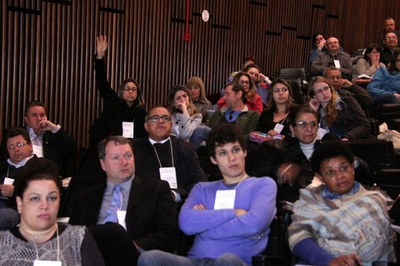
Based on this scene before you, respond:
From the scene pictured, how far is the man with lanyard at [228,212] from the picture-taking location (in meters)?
3.46

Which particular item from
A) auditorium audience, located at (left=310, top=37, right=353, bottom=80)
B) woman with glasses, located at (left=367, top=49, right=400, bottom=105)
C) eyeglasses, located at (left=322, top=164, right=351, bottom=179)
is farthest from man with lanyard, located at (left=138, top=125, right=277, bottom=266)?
auditorium audience, located at (left=310, top=37, right=353, bottom=80)

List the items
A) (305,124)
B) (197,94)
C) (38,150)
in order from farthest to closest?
1. (197,94)
2. (38,150)
3. (305,124)

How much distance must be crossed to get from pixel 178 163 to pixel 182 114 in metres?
1.35

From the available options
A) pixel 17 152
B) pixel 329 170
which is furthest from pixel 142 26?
pixel 329 170

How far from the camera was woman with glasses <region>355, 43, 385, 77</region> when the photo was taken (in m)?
9.18

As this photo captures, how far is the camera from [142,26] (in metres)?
8.35

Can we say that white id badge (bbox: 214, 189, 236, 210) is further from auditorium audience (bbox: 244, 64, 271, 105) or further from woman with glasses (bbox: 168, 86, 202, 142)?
auditorium audience (bbox: 244, 64, 271, 105)

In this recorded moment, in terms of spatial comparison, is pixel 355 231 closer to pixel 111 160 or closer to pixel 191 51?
pixel 111 160

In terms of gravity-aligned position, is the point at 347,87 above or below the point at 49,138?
above

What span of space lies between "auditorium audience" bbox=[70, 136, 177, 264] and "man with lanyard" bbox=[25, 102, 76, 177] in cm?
185

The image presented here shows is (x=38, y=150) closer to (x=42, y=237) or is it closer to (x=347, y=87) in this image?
(x=42, y=237)

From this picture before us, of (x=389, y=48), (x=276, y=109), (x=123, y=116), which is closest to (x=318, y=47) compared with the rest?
(x=389, y=48)

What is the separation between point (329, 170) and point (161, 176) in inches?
63.6

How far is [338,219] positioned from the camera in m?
3.45
